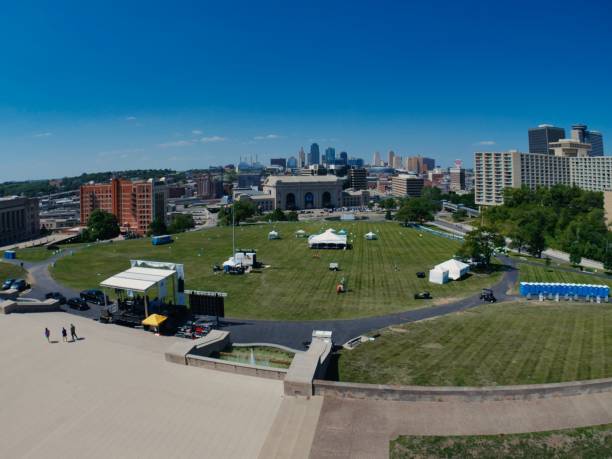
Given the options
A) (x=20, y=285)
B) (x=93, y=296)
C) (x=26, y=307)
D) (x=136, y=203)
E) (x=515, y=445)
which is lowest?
(x=515, y=445)

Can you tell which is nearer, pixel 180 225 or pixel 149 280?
pixel 149 280

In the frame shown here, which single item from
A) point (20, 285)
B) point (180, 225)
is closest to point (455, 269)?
point (20, 285)

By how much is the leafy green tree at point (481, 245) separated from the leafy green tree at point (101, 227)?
3177 inches

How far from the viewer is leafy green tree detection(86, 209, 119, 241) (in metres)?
107

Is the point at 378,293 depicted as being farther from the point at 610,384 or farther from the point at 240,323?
the point at 610,384

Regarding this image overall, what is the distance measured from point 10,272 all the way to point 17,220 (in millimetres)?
81216

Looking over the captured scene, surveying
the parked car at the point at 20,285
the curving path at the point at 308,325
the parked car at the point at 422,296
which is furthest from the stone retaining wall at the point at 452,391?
the parked car at the point at 20,285

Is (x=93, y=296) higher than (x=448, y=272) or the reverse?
the reverse

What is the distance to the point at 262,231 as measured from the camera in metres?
101

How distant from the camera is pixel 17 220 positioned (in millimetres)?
128375

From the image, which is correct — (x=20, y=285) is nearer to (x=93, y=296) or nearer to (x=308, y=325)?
(x=93, y=296)

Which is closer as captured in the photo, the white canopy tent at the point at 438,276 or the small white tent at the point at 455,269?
the white canopy tent at the point at 438,276

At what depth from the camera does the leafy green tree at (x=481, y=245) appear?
2323 inches

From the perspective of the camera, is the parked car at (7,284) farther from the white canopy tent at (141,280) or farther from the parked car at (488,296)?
the parked car at (488,296)
